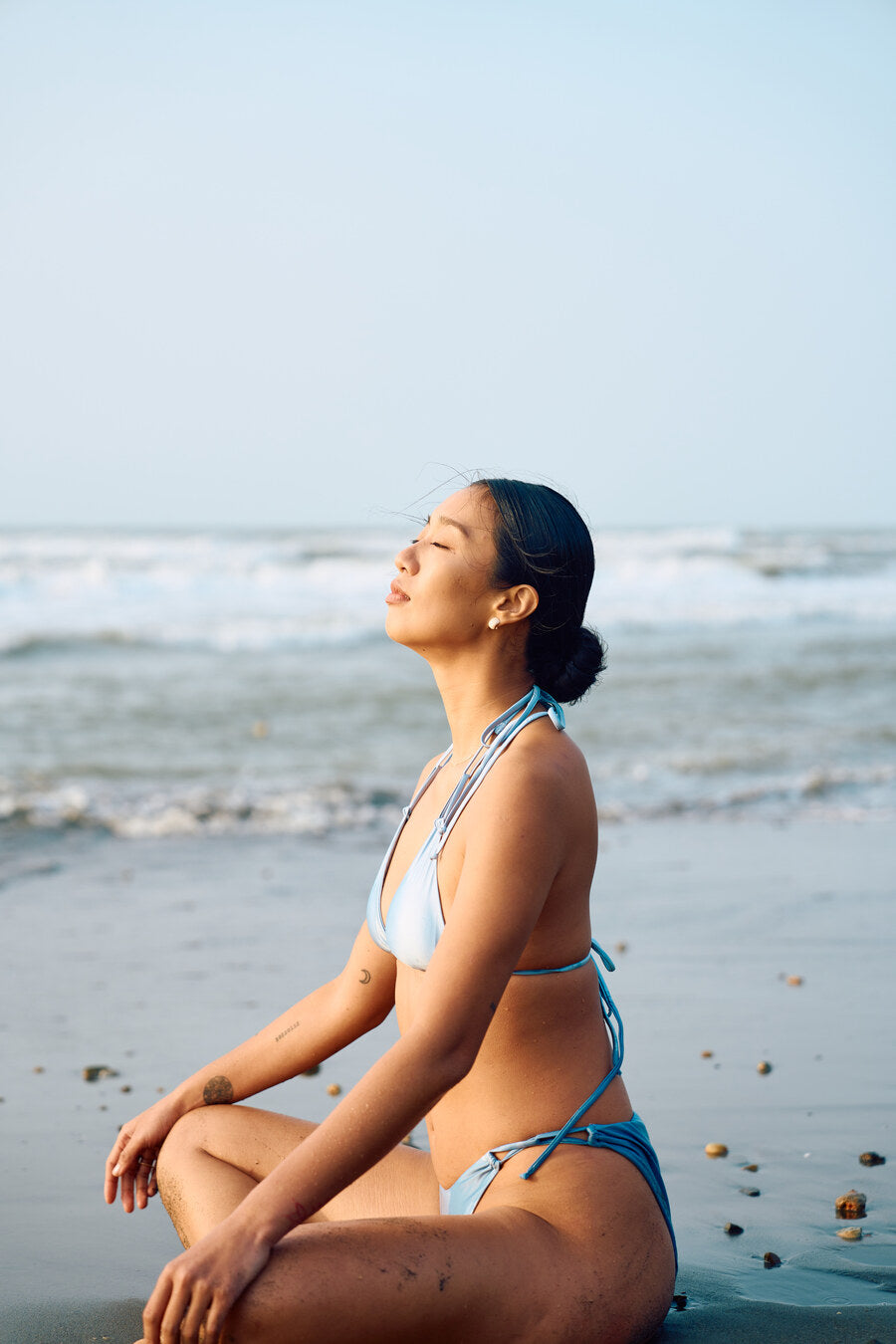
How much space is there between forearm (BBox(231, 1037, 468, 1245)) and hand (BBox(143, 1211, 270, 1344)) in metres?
0.06

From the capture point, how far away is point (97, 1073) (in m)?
4.01

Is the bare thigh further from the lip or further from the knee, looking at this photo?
the lip

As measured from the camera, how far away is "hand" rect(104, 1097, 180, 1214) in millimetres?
2494

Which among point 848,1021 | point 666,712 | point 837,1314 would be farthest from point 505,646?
point 666,712

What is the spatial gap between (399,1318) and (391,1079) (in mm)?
331

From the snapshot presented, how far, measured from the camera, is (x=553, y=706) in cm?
239

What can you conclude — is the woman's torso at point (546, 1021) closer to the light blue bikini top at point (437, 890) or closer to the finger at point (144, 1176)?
the light blue bikini top at point (437, 890)

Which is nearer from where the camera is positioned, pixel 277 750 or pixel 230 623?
pixel 277 750

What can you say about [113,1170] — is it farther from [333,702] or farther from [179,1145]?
[333,702]

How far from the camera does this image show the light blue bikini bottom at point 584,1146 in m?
2.19

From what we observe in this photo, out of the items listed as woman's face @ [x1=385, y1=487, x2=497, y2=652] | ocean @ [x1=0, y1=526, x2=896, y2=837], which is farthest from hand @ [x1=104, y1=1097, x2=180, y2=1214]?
ocean @ [x1=0, y1=526, x2=896, y2=837]

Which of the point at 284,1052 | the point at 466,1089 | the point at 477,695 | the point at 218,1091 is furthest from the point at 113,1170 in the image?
the point at 477,695

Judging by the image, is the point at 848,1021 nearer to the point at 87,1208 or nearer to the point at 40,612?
the point at 87,1208

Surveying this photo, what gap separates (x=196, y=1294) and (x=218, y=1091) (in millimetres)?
829
